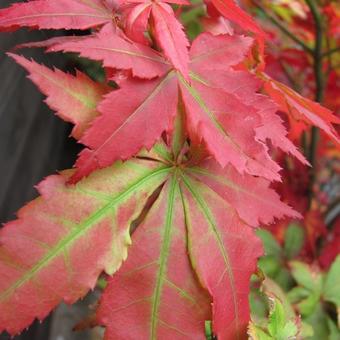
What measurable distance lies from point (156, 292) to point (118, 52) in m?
0.22

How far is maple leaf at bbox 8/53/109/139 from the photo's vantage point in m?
0.43

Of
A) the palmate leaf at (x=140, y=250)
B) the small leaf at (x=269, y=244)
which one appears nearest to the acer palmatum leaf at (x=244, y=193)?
the palmate leaf at (x=140, y=250)

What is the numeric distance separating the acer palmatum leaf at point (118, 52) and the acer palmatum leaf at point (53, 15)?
0.06 ft

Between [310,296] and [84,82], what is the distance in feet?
1.99

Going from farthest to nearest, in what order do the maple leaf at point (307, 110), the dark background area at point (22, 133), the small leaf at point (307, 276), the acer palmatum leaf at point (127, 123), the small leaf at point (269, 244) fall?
the small leaf at point (269, 244) < the small leaf at point (307, 276) < the dark background area at point (22, 133) < the maple leaf at point (307, 110) < the acer palmatum leaf at point (127, 123)

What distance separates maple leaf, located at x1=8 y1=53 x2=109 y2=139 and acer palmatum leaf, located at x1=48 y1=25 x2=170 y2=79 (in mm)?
25

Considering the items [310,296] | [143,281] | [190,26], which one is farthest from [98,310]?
[190,26]

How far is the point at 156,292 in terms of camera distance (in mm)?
450

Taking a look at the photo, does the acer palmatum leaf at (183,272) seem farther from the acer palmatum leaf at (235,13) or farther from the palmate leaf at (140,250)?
the acer palmatum leaf at (235,13)

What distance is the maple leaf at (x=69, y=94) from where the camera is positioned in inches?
16.8

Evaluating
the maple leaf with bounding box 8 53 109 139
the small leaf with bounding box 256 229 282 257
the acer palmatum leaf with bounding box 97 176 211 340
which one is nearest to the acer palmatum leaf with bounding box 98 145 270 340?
the acer palmatum leaf with bounding box 97 176 211 340

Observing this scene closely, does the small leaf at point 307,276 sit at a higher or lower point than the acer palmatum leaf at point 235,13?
lower

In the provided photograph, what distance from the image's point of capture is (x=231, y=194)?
49 centimetres

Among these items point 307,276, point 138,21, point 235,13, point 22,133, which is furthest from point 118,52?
point 307,276
